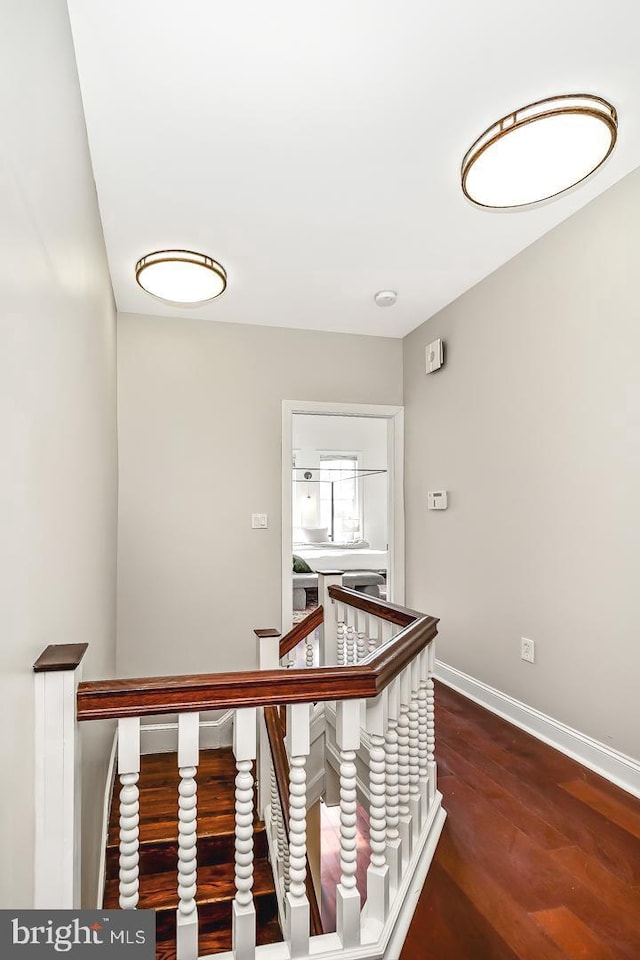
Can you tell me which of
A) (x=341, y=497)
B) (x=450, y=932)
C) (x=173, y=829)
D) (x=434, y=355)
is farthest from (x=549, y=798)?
(x=341, y=497)

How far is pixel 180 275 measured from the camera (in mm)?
3059

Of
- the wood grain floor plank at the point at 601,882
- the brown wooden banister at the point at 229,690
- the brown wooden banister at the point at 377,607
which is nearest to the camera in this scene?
the brown wooden banister at the point at 229,690

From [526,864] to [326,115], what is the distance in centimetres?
267

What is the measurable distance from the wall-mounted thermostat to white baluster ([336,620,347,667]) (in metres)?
1.91

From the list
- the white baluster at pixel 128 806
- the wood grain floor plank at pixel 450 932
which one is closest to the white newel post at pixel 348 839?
the wood grain floor plank at pixel 450 932

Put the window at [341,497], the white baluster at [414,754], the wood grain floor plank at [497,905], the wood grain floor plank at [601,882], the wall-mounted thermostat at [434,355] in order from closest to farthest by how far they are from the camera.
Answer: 1. the wood grain floor plank at [497,905]
2. the wood grain floor plank at [601,882]
3. the white baluster at [414,754]
4. the wall-mounted thermostat at [434,355]
5. the window at [341,497]

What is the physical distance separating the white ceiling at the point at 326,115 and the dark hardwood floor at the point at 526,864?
2556mm

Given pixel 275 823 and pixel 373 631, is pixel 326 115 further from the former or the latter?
pixel 275 823

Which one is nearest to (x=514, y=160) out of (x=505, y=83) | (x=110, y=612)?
(x=505, y=83)

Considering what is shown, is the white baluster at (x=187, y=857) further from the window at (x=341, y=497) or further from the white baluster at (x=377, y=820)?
the window at (x=341, y=497)

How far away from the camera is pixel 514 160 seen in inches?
79.6

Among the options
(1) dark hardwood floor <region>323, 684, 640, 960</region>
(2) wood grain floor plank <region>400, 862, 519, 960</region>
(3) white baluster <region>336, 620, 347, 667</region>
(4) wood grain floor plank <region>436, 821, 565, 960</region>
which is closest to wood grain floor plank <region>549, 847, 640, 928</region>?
(1) dark hardwood floor <region>323, 684, 640, 960</region>

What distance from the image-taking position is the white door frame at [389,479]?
4.19 meters

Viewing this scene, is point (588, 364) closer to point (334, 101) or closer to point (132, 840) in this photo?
point (334, 101)
